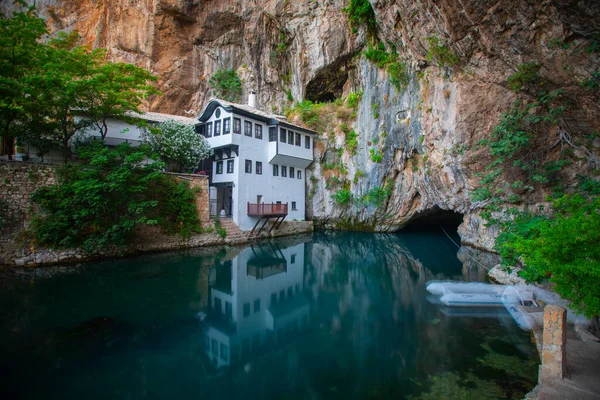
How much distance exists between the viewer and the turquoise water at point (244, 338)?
18.5 ft

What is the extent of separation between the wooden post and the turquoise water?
78cm

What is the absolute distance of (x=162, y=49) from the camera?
104 feet

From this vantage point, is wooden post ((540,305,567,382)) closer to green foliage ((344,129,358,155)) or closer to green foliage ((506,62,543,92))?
green foliage ((506,62,543,92))

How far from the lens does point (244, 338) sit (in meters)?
7.85

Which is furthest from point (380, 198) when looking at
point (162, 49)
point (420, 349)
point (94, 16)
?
point (94, 16)

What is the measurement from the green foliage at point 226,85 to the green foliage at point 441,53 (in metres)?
22.1

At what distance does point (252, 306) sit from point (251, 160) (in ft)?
48.8

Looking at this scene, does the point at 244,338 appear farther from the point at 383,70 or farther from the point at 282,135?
the point at 383,70

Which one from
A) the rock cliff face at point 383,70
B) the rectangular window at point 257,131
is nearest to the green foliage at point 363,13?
the rock cliff face at point 383,70

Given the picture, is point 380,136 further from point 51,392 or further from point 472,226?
point 51,392

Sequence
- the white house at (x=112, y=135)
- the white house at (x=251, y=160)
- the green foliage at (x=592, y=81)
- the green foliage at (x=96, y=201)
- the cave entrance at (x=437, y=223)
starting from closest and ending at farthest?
the green foliage at (x=592, y=81) → the green foliage at (x=96, y=201) → the white house at (x=112, y=135) → the white house at (x=251, y=160) → the cave entrance at (x=437, y=223)

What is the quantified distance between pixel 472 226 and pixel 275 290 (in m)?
14.8

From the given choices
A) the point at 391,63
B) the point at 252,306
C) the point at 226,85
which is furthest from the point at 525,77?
the point at 226,85

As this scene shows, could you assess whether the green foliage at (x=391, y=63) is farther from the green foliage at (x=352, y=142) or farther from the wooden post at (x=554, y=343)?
the wooden post at (x=554, y=343)
